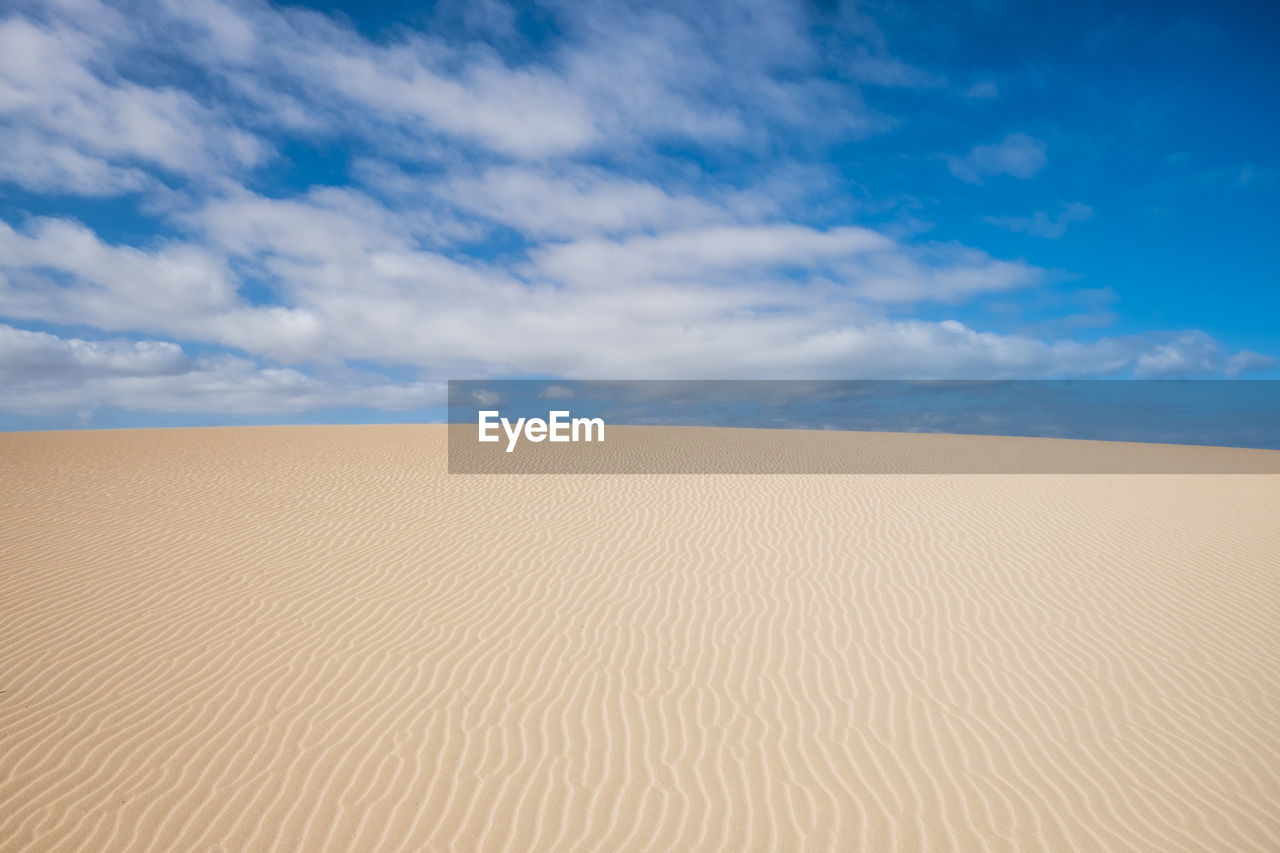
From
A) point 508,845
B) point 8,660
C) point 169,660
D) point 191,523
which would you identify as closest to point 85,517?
point 191,523

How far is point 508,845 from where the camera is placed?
4617 millimetres

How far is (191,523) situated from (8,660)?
6798 millimetres

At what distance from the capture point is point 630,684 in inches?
275

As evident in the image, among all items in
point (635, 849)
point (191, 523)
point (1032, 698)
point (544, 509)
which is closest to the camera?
point (635, 849)

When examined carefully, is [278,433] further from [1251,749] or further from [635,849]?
[1251,749]

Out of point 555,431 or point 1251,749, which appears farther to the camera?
point 555,431

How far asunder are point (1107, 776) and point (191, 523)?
51.3 feet

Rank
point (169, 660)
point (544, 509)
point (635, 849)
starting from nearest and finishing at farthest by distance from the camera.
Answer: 1. point (635, 849)
2. point (169, 660)
3. point (544, 509)

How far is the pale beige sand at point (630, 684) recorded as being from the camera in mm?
4898

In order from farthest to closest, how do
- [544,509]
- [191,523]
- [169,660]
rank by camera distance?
1. [544,509]
2. [191,523]
3. [169,660]

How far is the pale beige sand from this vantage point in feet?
16.1

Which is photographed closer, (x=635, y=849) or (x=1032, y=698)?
(x=635, y=849)

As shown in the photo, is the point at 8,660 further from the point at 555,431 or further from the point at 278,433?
the point at 278,433

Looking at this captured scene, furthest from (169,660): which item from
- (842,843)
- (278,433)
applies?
(278,433)
